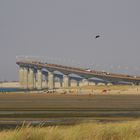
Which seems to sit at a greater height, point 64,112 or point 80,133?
point 80,133

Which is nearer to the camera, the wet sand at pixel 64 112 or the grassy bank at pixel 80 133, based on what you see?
the grassy bank at pixel 80 133

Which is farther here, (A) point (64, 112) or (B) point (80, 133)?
(A) point (64, 112)

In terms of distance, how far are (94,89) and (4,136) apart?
498 feet

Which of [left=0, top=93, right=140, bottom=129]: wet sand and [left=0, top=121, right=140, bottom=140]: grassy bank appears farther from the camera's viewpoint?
[left=0, top=93, right=140, bottom=129]: wet sand

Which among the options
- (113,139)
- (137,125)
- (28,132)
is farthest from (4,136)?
(137,125)

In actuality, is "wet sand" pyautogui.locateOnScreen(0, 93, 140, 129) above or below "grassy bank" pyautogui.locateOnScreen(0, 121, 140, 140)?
below

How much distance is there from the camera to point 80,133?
23.7m

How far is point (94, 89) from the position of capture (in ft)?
572

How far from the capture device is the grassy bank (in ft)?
73.4

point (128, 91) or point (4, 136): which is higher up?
point (4, 136)

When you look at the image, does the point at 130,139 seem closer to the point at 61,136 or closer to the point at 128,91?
the point at 61,136

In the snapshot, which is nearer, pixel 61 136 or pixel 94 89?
pixel 61 136

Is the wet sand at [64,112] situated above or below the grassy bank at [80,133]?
below

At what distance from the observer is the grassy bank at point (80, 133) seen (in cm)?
2236
